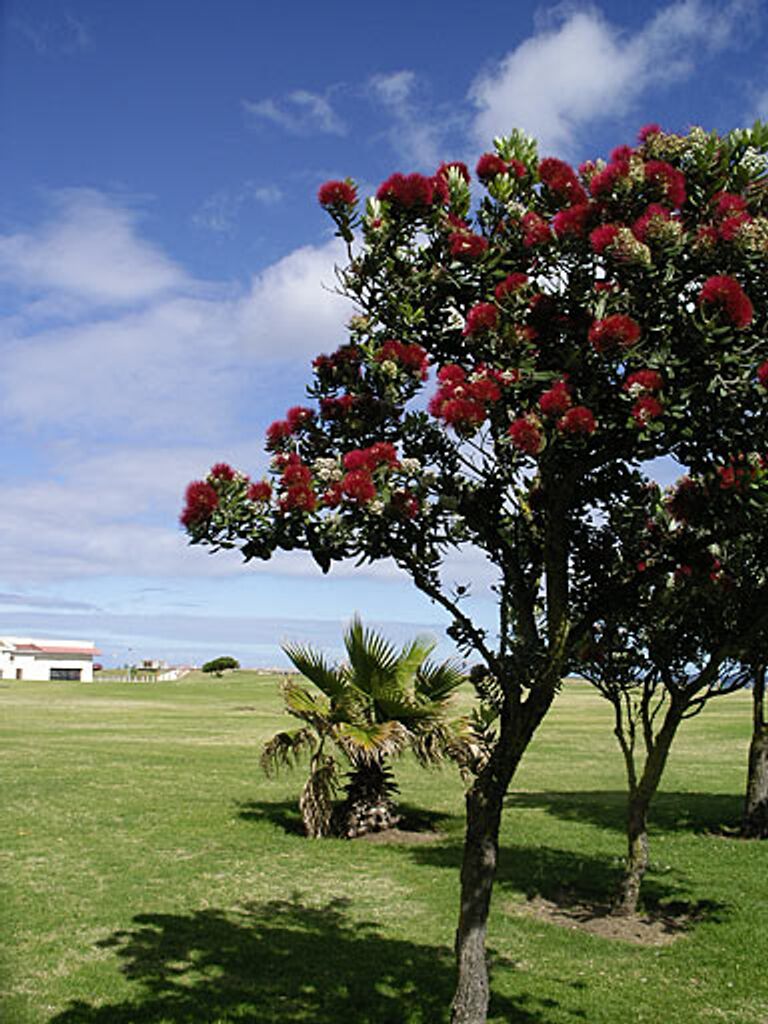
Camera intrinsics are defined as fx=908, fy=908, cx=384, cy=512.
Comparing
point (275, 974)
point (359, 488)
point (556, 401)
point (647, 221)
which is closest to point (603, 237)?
point (647, 221)

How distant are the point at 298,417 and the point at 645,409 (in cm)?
251

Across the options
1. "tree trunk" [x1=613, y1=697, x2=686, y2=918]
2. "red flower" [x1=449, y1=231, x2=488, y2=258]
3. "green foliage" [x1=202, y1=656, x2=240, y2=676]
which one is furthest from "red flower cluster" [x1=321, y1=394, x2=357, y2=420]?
"green foliage" [x1=202, y1=656, x2=240, y2=676]

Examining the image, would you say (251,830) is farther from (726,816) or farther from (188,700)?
(188,700)

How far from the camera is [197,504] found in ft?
17.2

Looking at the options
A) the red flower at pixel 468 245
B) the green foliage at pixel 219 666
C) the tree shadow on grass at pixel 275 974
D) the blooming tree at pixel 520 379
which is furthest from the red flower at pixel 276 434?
the green foliage at pixel 219 666

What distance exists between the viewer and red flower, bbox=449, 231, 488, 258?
18.4 feet

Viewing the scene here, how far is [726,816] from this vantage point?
58.7 feet

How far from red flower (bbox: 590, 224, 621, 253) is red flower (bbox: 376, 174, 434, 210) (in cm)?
128

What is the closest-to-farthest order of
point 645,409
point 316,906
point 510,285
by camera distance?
point 645,409 → point 510,285 → point 316,906

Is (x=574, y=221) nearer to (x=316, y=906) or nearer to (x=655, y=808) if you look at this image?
(x=316, y=906)

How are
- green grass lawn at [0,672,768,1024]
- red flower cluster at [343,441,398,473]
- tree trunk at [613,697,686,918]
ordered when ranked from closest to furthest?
1. red flower cluster at [343,441,398,473]
2. green grass lawn at [0,672,768,1024]
3. tree trunk at [613,697,686,918]

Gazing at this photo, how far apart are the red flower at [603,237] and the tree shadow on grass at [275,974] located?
19.8 feet

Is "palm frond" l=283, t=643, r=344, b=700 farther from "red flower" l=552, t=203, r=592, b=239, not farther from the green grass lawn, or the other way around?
"red flower" l=552, t=203, r=592, b=239

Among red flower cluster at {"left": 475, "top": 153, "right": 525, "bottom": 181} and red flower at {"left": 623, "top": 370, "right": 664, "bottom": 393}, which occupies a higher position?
red flower cluster at {"left": 475, "top": 153, "right": 525, "bottom": 181}
